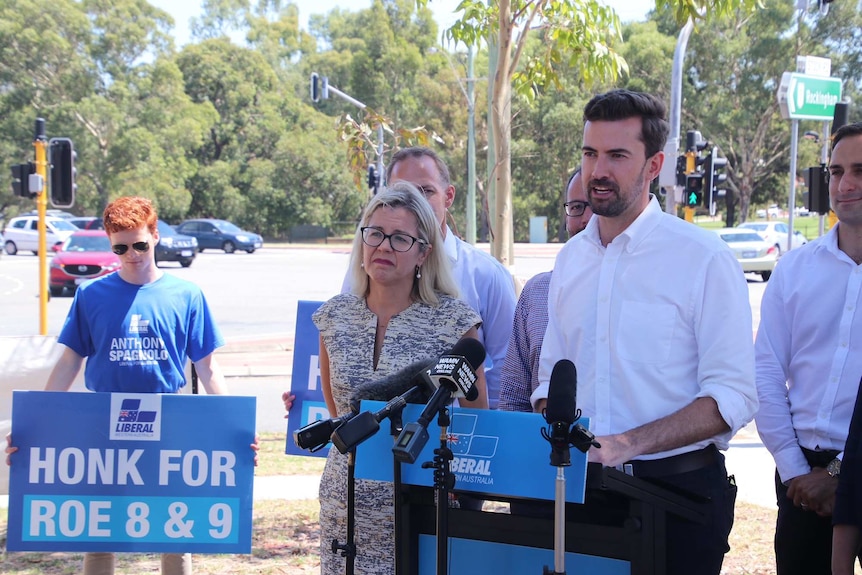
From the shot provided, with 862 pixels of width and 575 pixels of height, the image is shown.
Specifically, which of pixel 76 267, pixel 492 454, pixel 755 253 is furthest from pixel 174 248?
pixel 492 454

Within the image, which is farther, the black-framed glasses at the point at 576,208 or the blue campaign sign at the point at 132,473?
the blue campaign sign at the point at 132,473

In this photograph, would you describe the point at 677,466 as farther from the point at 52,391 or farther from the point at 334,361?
the point at 52,391

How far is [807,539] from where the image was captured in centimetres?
321

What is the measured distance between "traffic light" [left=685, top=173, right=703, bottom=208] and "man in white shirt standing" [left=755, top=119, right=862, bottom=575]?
49.1 feet

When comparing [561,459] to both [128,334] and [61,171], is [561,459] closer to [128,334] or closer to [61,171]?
[128,334]

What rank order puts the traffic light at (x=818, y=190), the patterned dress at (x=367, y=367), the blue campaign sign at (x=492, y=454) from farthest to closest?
the traffic light at (x=818, y=190)
the patterned dress at (x=367, y=367)
the blue campaign sign at (x=492, y=454)

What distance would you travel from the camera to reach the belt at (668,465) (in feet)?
8.21

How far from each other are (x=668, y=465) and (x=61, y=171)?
1204 cm

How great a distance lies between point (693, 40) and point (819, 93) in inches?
1591

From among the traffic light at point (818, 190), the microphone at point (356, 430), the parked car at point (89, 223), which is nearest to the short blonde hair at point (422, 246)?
the microphone at point (356, 430)

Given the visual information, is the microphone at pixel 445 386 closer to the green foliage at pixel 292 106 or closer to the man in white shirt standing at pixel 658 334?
the man in white shirt standing at pixel 658 334

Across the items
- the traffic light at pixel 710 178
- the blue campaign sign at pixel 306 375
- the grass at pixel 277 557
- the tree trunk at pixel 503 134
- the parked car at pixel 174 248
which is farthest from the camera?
the parked car at pixel 174 248

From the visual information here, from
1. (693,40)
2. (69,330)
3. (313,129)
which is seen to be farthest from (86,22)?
(69,330)

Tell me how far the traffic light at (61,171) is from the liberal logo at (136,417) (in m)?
9.37
